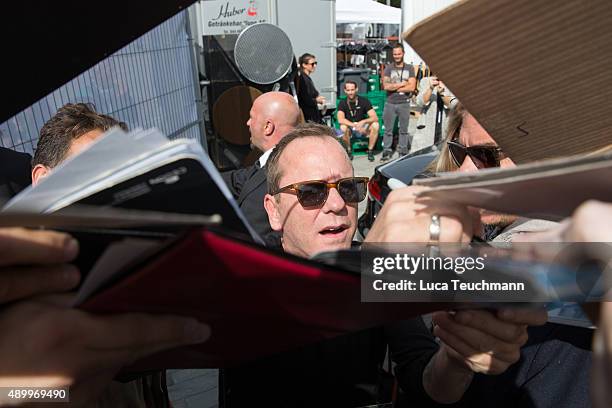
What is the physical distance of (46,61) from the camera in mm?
922

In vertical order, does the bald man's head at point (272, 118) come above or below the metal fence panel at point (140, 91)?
below

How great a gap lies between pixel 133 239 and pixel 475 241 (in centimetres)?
59

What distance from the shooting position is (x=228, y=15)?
7.01 meters

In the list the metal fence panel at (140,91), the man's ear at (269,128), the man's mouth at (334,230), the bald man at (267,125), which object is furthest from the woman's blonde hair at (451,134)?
the man's ear at (269,128)

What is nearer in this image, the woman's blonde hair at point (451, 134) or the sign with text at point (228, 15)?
the woman's blonde hair at point (451, 134)

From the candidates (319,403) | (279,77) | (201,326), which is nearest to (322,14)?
(279,77)

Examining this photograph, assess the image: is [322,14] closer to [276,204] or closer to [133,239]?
[276,204]

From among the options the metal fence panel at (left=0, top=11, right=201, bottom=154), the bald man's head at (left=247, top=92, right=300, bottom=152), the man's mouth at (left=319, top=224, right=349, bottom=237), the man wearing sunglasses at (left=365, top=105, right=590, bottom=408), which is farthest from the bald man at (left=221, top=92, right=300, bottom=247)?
the man wearing sunglasses at (left=365, top=105, right=590, bottom=408)

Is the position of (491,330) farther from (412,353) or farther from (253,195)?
(253,195)

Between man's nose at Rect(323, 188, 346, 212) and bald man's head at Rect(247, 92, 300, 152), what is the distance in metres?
2.37

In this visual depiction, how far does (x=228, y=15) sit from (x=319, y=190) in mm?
5861

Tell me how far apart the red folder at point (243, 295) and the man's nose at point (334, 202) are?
100 cm

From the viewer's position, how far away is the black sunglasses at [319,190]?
1862 millimetres

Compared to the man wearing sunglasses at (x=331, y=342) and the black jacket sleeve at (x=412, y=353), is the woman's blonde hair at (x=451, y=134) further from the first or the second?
the black jacket sleeve at (x=412, y=353)
